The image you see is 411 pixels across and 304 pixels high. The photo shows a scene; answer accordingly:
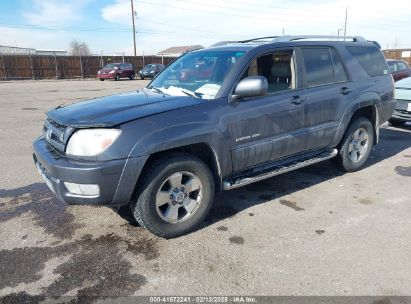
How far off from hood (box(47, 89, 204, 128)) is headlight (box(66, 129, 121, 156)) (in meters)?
0.06

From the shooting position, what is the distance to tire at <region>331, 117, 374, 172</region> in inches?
203

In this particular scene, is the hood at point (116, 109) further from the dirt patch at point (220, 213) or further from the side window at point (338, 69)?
the side window at point (338, 69)

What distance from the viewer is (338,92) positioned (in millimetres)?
4781

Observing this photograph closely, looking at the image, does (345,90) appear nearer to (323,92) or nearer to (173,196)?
(323,92)

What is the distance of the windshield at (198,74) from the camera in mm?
3812

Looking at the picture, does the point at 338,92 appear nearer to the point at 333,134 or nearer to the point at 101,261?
the point at 333,134

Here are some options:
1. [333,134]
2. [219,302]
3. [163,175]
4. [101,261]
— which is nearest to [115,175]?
[163,175]

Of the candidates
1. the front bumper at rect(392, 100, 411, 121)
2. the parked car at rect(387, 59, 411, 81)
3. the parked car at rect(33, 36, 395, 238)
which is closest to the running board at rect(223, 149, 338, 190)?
the parked car at rect(33, 36, 395, 238)

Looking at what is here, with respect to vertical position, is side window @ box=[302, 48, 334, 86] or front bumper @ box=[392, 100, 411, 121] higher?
side window @ box=[302, 48, 334, 86]

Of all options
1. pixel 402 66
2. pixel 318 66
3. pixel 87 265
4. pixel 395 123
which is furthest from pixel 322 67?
pixel 402 66

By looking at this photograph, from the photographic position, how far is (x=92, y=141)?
3.05 metres

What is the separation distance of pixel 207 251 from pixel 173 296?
2.20 feet

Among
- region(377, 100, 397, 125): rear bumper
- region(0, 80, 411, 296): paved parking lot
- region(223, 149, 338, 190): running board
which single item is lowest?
region(0, 80, 411, 296): paved parking lot

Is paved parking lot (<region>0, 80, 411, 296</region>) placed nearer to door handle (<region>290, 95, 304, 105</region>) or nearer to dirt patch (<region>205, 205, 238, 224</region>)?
dirt patch (<region>205, 205, 238, 224</region>)
